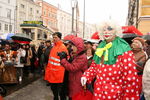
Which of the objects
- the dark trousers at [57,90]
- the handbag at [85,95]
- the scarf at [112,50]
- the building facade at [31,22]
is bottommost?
the dark trousers at [57,90]

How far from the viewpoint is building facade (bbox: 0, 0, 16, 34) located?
150 ft

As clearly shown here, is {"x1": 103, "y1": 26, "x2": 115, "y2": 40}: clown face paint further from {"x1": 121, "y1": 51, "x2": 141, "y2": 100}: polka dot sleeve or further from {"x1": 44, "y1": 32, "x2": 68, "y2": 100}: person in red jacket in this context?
{"x1": 44, "y1": 32, "x2": 68, "y2": 100}: person in red jacket

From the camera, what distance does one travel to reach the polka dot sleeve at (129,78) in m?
2.80

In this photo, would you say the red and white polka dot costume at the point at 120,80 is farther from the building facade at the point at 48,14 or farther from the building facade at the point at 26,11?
the building facade at the point at 48,14

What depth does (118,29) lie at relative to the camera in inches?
125

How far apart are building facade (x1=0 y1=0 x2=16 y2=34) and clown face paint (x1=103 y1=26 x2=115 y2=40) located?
44.7 m

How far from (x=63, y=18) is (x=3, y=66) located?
2802 inches

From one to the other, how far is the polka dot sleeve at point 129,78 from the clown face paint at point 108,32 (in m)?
0.38

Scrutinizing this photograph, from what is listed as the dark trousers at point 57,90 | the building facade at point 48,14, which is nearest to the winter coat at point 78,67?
the dark trousers at point 57,90

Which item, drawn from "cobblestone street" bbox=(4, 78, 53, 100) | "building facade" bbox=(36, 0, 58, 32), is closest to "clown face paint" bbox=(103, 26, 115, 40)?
"cobblestone street" bbox=(4, 78, 53, 100)

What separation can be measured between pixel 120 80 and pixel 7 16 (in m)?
48.5

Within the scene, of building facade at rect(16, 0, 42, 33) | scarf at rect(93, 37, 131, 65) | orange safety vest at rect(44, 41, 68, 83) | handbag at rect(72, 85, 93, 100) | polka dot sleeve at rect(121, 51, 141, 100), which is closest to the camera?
polka dot sleeve at rect(121, 51, 141, 100)

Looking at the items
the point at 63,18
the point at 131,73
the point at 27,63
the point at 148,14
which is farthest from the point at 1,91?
the point at 63,18

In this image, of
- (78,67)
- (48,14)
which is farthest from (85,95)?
(48,14)
